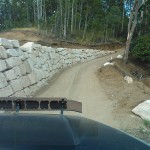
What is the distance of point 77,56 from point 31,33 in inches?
365

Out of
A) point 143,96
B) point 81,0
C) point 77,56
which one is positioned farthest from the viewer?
point 81,0

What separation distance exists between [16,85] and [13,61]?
0.90m

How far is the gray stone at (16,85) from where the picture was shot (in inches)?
473

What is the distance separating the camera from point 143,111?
10.6m

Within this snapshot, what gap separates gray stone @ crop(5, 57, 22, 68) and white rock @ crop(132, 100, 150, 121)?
4367 mm

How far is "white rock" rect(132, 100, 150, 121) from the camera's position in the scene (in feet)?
34.2

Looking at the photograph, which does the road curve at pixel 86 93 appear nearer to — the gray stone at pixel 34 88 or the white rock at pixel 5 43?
the gray stone at pixel 34 88

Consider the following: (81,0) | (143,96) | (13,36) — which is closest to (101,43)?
(81,0)

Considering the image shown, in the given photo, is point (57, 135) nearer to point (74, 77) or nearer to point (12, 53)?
point (12, 53)

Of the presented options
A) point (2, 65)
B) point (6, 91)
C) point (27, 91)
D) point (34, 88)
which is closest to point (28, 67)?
point (34, 88)

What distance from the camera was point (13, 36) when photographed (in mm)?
38469

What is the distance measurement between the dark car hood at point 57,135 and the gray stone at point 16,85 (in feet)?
30.2

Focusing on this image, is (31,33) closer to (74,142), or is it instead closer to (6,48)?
(6,48)

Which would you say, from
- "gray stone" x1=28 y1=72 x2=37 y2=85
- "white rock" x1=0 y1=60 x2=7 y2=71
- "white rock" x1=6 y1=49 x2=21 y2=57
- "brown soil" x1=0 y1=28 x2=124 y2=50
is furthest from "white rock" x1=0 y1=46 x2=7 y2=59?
"brown soil" x1=0 y1=28 x2=124 y2=50
